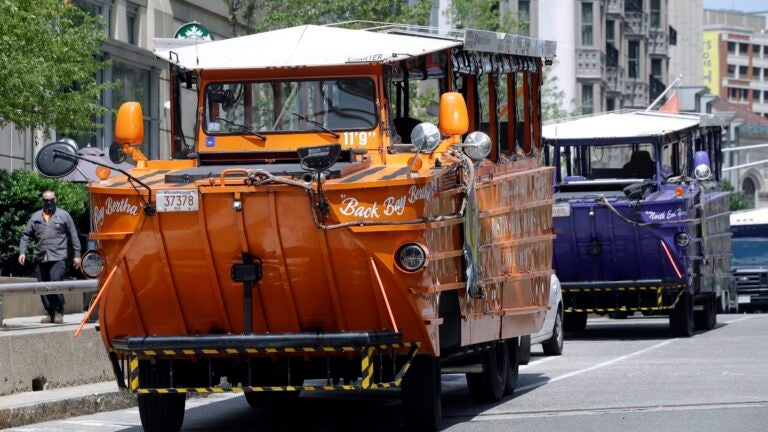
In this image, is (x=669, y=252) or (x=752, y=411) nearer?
(x=752, y=411)

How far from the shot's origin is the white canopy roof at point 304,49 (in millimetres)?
12852

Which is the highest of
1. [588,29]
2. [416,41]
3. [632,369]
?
[588,29]

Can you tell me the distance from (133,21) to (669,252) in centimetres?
1278

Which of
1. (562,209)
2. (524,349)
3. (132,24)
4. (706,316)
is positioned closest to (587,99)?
(132,24)

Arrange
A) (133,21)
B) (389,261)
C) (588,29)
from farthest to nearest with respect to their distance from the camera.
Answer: (588,29) → (133,21) → (389,261)

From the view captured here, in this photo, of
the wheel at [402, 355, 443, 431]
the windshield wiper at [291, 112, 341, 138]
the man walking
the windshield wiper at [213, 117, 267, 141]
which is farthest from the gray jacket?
the wheel at [402, 355, 443, 431]

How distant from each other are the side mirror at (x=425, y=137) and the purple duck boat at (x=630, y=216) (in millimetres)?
12472

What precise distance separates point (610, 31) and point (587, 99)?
563 cm

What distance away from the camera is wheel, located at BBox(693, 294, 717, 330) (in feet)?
90.8

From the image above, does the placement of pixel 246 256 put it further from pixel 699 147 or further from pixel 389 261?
pixel 699 147

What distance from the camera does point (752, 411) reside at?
13594 mm

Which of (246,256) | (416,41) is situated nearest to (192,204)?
(246,256)

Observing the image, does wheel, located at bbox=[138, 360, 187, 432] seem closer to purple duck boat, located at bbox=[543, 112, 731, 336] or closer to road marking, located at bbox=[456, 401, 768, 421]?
road marking, located at bbox=[456, 401, 768, 421]

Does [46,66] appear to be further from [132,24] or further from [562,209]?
[132,24]
